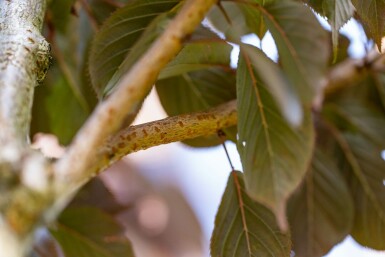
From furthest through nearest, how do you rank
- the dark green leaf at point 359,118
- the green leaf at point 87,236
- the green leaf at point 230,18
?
1. the dark green leaf at point 359,118
2. the green leaf at point 87,236
3. the green leaf at point 230,18

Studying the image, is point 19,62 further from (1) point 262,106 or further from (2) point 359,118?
(2) point 359,118

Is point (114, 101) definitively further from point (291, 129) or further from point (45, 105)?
point (45, 105)

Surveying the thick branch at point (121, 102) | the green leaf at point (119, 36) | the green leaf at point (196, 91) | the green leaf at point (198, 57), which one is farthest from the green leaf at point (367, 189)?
the thick branch at point (121, 102)

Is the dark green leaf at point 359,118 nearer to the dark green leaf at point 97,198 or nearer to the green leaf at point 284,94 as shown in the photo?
the dark green leaf at point 97,198

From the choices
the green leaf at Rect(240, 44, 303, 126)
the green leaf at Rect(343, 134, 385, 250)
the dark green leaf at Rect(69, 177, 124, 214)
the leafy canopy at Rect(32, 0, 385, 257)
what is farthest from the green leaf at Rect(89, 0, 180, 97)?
the green leaf at Rect(343, 134, 385, 250)

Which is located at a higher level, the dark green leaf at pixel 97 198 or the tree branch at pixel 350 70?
the tree branch at pixel 350 70

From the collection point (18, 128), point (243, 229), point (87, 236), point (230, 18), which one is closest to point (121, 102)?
point (18, 128)

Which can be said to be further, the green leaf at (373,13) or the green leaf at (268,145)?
the green leaf at (373,13)
